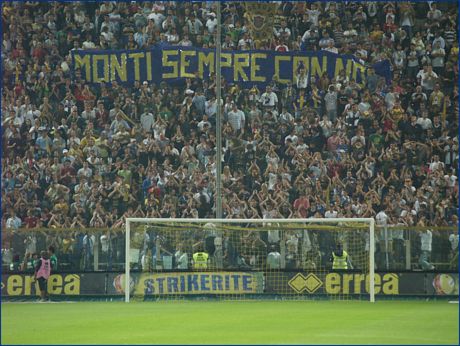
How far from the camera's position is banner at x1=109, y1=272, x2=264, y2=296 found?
27469 millimetres

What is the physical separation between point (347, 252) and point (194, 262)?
3789 mm

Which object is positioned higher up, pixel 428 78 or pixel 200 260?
pixel 428 78

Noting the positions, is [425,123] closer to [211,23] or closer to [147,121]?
[211,23]

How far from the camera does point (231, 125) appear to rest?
3325 centimetres

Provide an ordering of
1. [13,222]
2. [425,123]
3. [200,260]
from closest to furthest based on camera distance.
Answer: [200,260], [13,222], [425,123]

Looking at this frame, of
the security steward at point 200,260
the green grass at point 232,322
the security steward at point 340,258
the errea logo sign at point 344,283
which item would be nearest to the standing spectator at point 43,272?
the green grass at point 232,322

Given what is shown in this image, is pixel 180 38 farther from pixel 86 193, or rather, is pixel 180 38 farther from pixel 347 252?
pixel 347 252

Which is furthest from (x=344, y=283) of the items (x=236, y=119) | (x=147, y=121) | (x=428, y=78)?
(x=147, y=121)

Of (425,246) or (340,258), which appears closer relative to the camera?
(425,246)

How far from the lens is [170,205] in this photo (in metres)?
31.0

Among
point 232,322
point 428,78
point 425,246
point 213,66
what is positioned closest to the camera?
point 232,322

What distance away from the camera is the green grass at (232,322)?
17.0 m

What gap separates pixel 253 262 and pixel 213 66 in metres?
9.15

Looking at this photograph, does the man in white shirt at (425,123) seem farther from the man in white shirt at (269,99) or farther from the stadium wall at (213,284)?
the stadium wall at (213,284)
